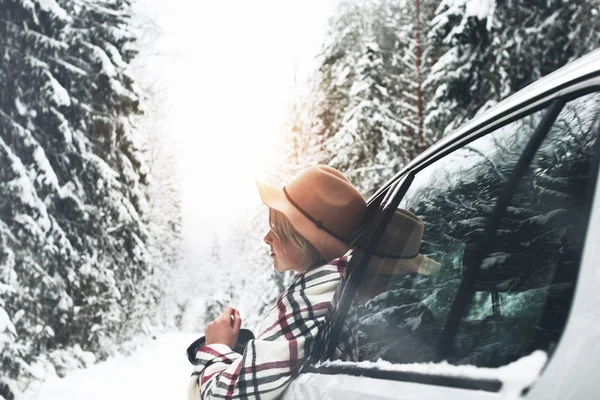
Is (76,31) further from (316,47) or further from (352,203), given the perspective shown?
(316,47)

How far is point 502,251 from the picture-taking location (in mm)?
1045

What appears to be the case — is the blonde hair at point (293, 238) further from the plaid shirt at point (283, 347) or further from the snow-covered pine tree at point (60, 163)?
the snow-covered pine tree at point (60, 163)

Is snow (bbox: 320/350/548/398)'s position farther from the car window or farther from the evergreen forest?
the evergreen forest

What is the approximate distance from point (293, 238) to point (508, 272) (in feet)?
→ 3.73

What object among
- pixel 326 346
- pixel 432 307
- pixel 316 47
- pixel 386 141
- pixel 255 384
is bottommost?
pixel 255 384

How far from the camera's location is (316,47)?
83.0 feet

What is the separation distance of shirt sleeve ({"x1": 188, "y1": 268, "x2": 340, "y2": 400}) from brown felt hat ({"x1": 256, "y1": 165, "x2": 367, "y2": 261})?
133 millimetres

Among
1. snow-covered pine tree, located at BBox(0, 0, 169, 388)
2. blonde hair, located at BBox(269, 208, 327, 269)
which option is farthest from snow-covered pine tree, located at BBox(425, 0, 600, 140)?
blonde hair, located at BBox(269, 208, 327, 269)

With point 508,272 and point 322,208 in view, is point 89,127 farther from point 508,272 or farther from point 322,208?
point 508,272

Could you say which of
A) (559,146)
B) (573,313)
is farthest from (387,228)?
(573,313)

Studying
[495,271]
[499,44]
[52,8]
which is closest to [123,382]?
[52,8]

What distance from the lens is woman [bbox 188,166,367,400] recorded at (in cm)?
175

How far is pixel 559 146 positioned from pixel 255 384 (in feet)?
3.73

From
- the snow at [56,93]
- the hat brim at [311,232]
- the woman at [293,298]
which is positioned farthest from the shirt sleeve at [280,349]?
the snow at [56,93]
